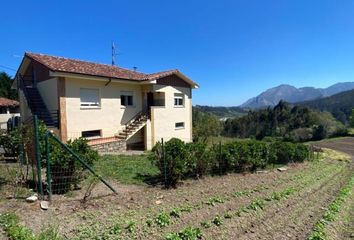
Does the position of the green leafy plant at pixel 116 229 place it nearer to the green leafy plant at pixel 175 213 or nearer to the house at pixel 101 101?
the green leafy plant at pixel 175 213

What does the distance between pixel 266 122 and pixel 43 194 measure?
77.0m

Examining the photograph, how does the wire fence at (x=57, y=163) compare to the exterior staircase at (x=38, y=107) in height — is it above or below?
below

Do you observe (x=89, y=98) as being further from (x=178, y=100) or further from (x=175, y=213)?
(x=175, y=213)

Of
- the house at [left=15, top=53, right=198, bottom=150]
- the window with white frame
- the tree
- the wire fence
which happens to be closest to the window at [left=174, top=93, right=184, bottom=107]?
the house at [left=15, top=53, right=198, bottom=150]

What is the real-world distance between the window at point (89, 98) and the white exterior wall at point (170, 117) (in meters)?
4.44

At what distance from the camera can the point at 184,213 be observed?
6188 millimetres

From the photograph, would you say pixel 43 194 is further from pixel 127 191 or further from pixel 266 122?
pixel 266 122

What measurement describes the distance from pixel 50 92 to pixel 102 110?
352 centimetres

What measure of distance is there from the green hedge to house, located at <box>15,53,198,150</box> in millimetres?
8685

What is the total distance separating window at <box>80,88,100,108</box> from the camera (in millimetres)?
17031

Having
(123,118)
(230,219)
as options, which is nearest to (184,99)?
(123,118)

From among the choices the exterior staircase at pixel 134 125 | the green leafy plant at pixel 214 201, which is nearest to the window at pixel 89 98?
the exterior staircase at pixel 134 125

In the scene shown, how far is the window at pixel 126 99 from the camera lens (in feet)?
66.2

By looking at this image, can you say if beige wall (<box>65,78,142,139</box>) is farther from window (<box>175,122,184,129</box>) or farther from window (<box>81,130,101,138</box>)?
window (<box>175,122,184,129</box>)
